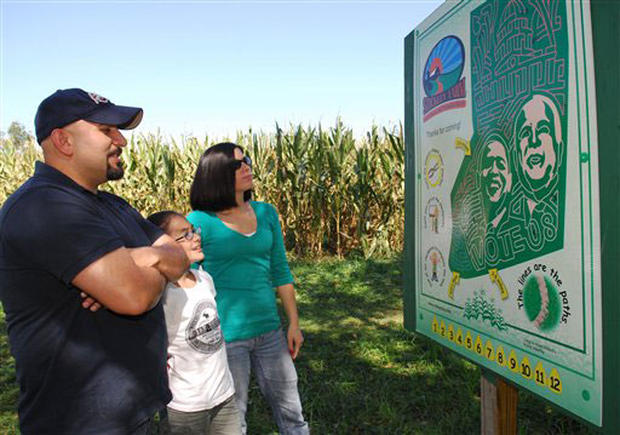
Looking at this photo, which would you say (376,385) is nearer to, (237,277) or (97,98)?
(237,277)

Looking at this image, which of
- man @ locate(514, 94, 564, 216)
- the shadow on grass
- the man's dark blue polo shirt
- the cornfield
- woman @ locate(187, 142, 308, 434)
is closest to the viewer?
the man's dark blue polo shirt

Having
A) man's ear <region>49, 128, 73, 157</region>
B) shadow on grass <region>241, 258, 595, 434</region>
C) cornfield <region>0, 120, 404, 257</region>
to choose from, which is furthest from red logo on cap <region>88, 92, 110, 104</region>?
cornfield <region>0, 120, 404, 257</region>

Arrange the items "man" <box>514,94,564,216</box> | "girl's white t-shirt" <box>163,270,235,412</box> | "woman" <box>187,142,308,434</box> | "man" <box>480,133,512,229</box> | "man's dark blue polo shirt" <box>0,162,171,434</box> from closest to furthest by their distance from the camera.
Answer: "man's dark blue polo shirt" <box>0,162,171,434</box> < "man" <box>514,94,564,216</box> < "man" <box>480,133,512,229</box> < "girl's white t-shirt" <box>163,270,235,412</box> < "woman" <box>187,142,308,434</box>

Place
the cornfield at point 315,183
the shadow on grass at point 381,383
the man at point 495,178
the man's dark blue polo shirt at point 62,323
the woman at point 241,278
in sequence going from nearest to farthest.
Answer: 1. the man's dark blue polo shirt at point 62,323
2. the man at point 495,178
3. the woman at point 241,278
4. the shadow on grass at point 381,383
5. the cornfield at point 315,183

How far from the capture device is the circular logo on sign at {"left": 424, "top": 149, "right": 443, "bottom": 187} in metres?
2.40

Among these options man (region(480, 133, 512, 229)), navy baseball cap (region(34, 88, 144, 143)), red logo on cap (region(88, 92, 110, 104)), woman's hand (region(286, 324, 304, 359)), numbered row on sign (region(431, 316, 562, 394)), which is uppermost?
red logo on cap (region(88, 92, 110, 104))

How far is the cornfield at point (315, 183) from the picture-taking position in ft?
32.2

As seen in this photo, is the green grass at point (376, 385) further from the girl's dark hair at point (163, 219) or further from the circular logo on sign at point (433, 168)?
the girl's dark hair at point (163, 219)

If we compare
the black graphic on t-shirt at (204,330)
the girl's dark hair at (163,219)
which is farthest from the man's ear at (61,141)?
the black graphic on t-shirt at (204,330)

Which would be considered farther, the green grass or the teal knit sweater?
the green grass

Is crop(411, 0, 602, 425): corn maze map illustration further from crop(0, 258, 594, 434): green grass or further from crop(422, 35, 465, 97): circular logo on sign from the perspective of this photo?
crop(0, 258, 594, 434): green grass

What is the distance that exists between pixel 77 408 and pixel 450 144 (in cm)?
176

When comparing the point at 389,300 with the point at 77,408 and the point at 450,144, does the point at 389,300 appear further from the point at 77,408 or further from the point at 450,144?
the point at 77,408

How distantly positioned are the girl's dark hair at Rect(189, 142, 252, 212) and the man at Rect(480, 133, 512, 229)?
1.26 meters
